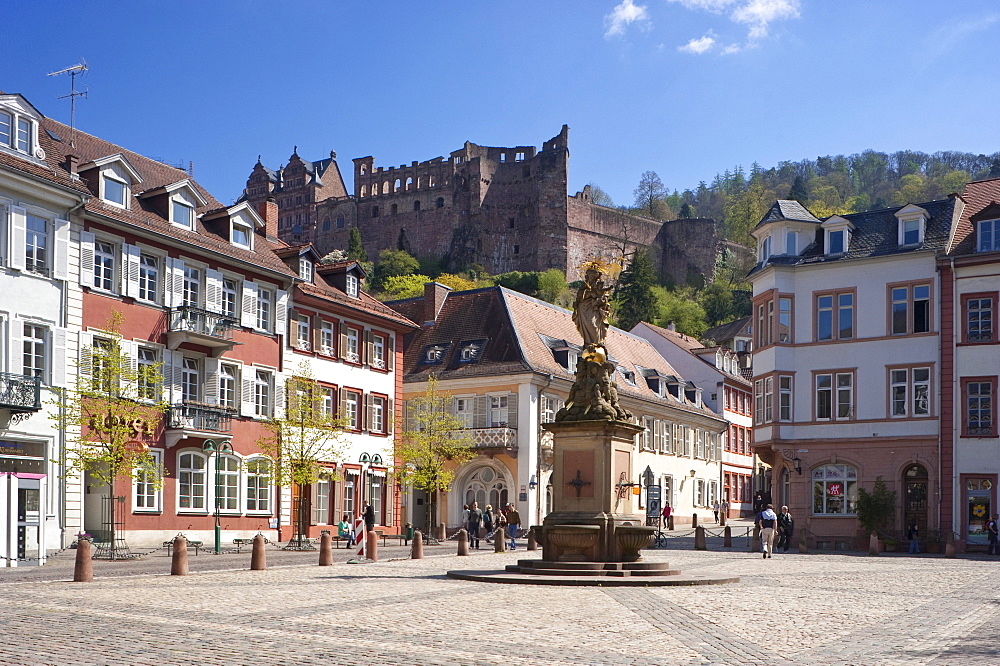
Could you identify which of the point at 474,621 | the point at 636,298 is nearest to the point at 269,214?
the point at 474,621

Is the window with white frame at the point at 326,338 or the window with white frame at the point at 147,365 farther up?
the window with white frame at the point at 326,338

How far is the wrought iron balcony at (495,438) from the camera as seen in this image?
5209cm

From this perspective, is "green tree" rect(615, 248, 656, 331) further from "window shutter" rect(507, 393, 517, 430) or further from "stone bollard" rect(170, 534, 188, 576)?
"stone bollard" rect(170, 534, 188, 576)

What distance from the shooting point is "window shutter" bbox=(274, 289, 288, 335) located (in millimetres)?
42656

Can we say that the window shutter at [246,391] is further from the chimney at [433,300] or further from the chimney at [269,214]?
the chimney at [433,300]

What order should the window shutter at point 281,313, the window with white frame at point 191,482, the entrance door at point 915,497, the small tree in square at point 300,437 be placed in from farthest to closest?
the window shutter at point 281,313
the entrance door at point 915,497
the small tree in square at point 300,437
the window with white frame at point 191,482

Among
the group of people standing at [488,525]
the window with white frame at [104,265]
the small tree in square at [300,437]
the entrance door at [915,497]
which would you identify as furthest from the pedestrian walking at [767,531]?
the window with white frame at [104,265]

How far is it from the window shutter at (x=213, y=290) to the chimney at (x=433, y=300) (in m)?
20.3

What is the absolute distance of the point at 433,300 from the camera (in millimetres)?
60156

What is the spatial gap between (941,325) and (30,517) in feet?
98.5

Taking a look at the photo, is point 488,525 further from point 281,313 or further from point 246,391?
point 281,313

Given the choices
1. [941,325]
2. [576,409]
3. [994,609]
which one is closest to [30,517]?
[576,409]

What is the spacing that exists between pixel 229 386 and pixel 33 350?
8.53 meters

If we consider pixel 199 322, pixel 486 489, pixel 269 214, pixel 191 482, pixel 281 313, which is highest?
pixel 269 214
